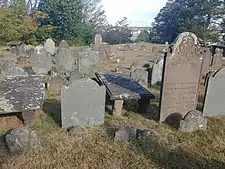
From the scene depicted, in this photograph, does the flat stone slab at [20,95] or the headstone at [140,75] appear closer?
the flat stone slab at [20,95]

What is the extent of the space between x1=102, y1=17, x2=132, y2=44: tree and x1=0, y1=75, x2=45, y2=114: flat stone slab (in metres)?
37.3

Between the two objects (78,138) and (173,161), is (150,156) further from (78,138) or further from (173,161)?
(78,138)

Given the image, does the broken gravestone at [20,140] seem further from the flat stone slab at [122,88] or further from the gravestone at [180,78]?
the gravestone at [180,78]

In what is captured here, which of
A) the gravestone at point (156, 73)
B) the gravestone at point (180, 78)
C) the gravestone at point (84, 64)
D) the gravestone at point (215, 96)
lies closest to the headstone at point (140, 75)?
the gravestone at point (156, 73)

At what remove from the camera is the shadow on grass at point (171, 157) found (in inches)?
183

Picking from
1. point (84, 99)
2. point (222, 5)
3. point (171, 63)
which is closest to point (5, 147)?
point (84, 99)

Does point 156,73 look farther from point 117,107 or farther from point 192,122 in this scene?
point 192,122

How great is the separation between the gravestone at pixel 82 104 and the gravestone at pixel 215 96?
2809 mm

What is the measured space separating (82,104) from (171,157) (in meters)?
2.41

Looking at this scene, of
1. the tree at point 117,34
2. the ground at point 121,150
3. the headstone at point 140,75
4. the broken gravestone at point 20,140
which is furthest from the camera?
the tree at point 117,34

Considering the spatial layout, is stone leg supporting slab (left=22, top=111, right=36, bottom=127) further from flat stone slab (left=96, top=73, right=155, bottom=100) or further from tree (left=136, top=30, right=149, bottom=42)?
tree (left=136, top=30, right=149, bottom=42)

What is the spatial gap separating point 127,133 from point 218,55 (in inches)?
482

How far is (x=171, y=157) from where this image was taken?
489 cm

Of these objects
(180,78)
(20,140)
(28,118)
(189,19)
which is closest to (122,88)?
(180,78)
